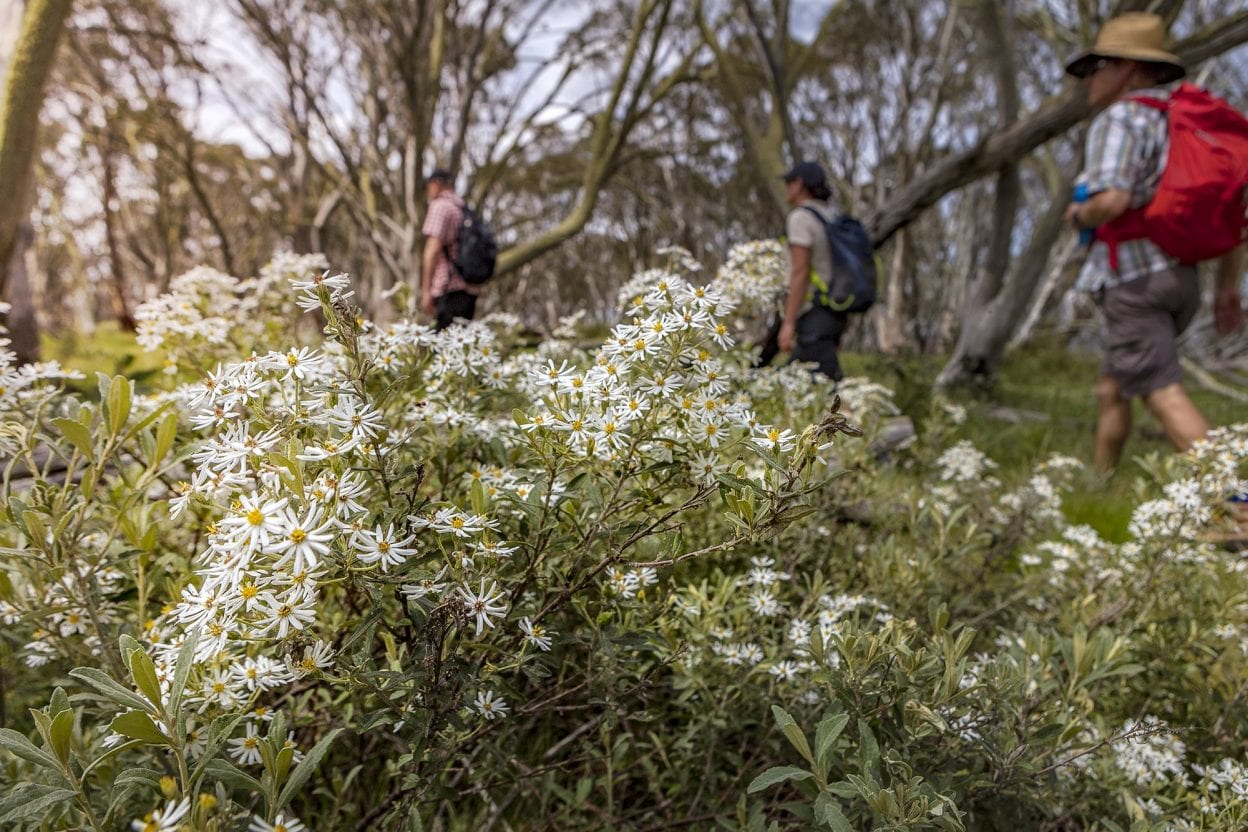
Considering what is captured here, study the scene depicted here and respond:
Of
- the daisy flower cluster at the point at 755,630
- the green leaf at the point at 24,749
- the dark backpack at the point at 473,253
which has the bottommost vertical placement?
the daisy flower cluster at the point at 755,630

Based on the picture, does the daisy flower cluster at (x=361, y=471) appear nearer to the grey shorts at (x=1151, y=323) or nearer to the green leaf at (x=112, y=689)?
the green leaf at (x=112, y=689)

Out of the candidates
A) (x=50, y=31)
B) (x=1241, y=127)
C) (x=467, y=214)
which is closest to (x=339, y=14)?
(x=467, y=214)

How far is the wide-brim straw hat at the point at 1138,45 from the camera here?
304 centimetres

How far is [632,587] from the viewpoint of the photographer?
3.88ft

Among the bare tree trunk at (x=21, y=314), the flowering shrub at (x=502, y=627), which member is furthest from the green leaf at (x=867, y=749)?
the bare tree trunk at (x=21, y=314)

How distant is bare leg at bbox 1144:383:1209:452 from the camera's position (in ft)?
9.89

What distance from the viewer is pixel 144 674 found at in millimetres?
681

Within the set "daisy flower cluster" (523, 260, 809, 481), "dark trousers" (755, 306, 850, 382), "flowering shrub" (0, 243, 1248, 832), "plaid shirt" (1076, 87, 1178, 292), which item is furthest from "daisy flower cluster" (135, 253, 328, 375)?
"plaid shirt" (1076, 87, 1178, 292)

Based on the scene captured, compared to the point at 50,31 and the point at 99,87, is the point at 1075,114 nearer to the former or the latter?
the point at 50,31

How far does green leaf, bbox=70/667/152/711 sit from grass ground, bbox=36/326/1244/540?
134 cm

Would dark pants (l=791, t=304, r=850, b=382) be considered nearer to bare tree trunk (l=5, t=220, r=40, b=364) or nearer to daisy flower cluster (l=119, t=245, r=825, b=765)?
daisy flower cluster (l=119, t=245, r=825, b=765)

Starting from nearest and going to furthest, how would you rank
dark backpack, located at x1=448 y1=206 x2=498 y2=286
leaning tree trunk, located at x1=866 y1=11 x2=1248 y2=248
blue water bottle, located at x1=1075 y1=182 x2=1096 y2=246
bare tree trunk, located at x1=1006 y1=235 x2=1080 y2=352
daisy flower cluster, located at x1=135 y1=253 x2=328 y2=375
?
1. daisy flower cluster, located at x1=135 y1=253 x2=328 y2=375
2. blue water bottle, located at x1=1075 y1=182 x2=1096 y2=246
3. leaning tree trunk, located at x1=866 y1=11 x2=1248 y2=248
4. dark backpack, located at x1=448 y1=206 x2=498 y2=286
5. bare tree trunk, located at x1=1006 y1=235 x2=1080 y2=352

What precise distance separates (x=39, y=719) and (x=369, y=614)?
33 cm

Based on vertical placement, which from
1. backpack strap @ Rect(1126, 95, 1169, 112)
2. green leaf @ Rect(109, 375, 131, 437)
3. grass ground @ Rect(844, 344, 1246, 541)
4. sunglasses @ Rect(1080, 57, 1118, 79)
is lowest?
grass ground @ Rect(844, 344, 1246, 541)
